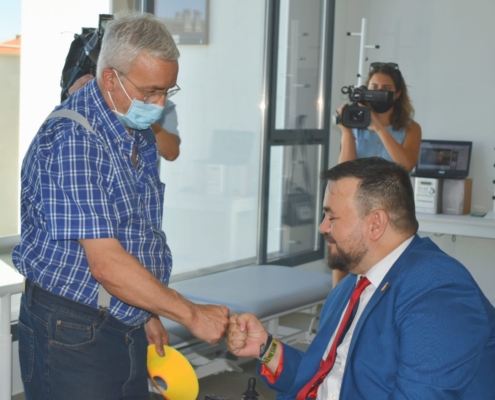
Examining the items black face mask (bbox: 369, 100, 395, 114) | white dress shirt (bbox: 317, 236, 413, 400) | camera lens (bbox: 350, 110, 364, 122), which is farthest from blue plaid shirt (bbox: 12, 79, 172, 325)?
black face mask (bbox: 369, 100, 395, 114)

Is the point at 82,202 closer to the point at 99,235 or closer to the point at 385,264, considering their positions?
the point at 99,235

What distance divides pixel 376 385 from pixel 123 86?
912 millimetres

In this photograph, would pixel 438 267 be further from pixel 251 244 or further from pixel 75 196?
pixel 251 244

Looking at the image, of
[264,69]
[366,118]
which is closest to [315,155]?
[264,69]

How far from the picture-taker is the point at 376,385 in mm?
1579

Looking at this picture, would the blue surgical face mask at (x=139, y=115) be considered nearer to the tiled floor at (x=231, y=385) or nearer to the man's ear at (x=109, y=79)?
the man's ear at (x=109, y=79)

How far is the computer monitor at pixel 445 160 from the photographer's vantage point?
504 cm

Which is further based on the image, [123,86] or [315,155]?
[315,155]

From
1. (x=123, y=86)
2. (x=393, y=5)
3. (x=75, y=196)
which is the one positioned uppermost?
(x=393, y=5)

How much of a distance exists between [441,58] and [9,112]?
330 cm

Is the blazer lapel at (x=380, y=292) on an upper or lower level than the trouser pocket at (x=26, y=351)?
upper

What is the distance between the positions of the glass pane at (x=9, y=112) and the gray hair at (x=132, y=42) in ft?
6.09

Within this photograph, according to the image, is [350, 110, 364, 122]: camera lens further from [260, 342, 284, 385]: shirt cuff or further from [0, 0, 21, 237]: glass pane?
[260, 342, 284, 385]: shirt cuff

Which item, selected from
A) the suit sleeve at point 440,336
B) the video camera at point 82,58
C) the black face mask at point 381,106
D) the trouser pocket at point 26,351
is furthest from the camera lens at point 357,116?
the trouser pocket at point 26,351
